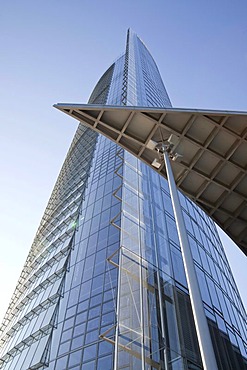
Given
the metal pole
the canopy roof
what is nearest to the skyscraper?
the canopy roof

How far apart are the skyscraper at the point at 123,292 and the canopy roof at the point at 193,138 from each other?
17.3ft

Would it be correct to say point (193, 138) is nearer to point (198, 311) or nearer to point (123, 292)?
point (198, 311)

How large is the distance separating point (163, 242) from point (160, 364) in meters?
7.67

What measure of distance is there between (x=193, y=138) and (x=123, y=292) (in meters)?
8.49

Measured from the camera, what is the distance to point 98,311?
1898 cm

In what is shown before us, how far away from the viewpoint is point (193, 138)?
12.9 metres

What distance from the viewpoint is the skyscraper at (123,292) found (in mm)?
14070

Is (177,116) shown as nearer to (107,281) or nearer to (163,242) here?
(163,242)

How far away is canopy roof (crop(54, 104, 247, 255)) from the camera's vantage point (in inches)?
482

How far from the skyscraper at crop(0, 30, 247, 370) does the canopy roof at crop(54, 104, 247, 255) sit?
526 centimetres

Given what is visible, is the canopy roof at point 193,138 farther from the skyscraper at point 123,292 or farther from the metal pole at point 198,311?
the skyscraper at point 123,292

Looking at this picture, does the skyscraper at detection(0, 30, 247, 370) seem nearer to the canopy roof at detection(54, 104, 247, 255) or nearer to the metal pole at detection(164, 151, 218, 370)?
the canopy roof at detection(54, 104, 247, 255)

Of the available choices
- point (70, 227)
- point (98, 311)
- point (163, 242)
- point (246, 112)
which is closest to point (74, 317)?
point (98, 311)

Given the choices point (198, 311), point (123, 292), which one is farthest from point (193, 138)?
point (123, 292)
